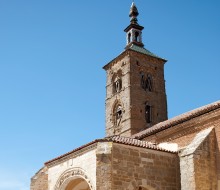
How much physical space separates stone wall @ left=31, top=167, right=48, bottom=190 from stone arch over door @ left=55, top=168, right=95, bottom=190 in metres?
1.57

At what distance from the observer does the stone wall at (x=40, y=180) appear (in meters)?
16.8

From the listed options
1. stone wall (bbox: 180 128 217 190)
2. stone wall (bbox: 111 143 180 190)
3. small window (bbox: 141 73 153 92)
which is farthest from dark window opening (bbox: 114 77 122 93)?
stone wall (bbox: 180 128 217 190)

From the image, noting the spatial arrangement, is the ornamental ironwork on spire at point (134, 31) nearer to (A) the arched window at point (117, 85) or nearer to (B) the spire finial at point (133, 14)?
(B) the spire finial at point (133, 14)

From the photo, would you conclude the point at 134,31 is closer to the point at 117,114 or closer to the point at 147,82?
the point at 147,82

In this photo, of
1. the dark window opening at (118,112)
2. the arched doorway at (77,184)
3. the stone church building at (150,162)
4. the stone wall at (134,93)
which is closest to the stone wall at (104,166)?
the stone church building at (150,162)

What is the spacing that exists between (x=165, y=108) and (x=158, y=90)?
1.37m

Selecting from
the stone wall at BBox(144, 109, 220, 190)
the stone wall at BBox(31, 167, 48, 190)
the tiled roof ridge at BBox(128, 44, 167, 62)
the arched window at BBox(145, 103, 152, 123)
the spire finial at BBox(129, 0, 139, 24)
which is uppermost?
the spire finial at BBox(129, 0, 139, 24)

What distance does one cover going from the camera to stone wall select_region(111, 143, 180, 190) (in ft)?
44.4

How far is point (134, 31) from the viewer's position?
32.7 metres

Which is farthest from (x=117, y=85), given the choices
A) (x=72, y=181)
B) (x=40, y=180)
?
(x=72, y=181)

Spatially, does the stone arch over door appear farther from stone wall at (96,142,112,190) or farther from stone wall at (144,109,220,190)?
stone wall at (144,109,220,190)

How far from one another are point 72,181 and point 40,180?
2.36 metres

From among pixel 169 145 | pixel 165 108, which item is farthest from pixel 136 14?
pixel 169 145

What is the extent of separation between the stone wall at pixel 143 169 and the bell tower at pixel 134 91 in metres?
12.5
